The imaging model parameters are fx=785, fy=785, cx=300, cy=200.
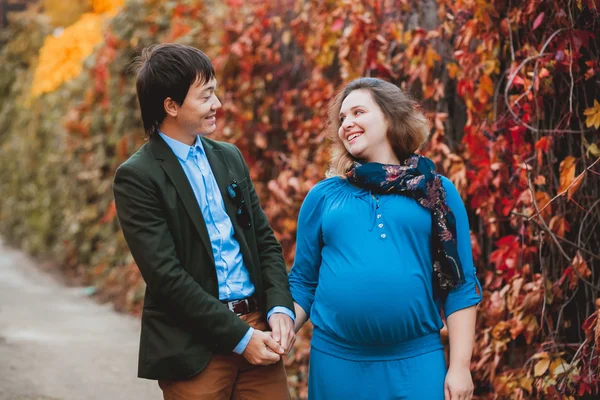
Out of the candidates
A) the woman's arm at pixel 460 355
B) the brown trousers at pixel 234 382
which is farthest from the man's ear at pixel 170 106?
the woman's arm at pixel 460 355

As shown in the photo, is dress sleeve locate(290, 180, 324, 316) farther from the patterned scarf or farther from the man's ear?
the man's ear

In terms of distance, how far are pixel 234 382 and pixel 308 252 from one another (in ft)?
1.68

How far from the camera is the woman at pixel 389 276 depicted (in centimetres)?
249

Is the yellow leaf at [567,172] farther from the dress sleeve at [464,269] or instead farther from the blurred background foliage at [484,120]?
the dress sleeve at [464,269]

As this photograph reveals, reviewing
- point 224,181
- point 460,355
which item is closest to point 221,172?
point 224,181

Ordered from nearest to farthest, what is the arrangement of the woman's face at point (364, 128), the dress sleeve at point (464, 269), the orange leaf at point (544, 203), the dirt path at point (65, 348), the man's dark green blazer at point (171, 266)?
1. the man's dark green blazer at point (171, 266)
2. the dress sleeve at point (464, 269)
3. the woman's face at point (364, 128)
4. the orange leaf at point (544, 203)
5. the dirt path at point (65, 348)

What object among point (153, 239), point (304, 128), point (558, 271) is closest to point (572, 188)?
point (558, 271)

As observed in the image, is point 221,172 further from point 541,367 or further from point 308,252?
point 541,367

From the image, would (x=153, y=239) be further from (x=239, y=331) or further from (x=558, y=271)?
(x=558, y=271)

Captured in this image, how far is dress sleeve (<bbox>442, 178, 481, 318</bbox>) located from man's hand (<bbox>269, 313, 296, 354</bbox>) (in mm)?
518

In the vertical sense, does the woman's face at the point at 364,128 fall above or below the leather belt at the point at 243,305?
above

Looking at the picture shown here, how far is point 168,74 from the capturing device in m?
2.53

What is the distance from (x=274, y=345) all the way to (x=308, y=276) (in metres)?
0.35

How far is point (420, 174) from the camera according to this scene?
260 centimetres
